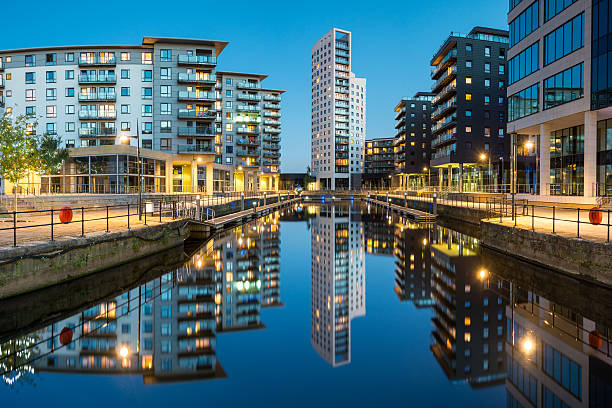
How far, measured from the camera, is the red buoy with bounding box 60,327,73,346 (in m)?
7.99

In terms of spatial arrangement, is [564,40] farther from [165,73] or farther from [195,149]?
[165,73]

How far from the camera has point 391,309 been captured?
36.3ft

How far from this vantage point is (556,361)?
700 centimetres

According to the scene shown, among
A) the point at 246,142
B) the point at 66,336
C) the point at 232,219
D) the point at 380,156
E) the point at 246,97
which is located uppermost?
the point at 246,97

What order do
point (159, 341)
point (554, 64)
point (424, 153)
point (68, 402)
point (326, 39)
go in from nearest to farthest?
point (68, 402)
point (159, 341)
point (554, 64)
point (424, 153)
point (326, 39)

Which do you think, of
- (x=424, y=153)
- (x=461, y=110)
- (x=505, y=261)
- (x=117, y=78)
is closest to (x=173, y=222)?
(x=505, y=261)

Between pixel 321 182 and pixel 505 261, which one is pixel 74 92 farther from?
pixel 321 182

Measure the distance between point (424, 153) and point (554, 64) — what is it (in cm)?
7248

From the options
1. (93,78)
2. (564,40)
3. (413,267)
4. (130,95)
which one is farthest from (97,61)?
(413,267)

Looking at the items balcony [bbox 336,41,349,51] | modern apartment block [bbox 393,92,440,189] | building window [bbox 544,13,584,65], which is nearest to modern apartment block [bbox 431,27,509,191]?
building window [bbox 544,13,584,65]

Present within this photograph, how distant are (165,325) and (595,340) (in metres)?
9.51

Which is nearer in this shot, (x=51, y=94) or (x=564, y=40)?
(x=564, y=40)

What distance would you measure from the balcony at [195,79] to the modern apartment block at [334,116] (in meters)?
70.1

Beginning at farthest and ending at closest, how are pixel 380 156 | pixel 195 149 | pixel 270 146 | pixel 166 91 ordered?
pixel 380 156 < pixel 270 146 < pixel 166 91 < pixel 195 149
